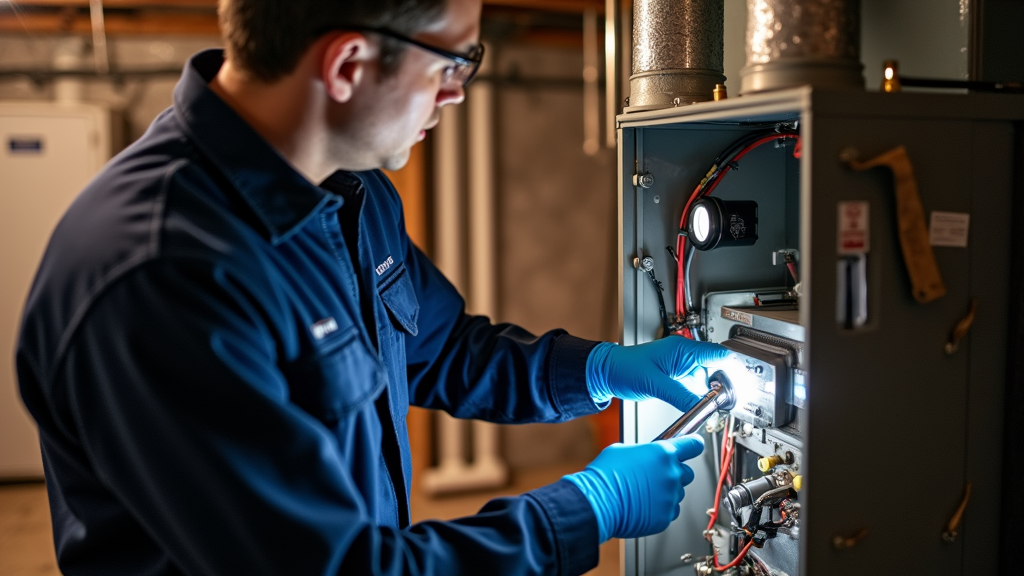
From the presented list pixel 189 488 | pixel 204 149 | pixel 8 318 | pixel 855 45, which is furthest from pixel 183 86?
pixel 8 318

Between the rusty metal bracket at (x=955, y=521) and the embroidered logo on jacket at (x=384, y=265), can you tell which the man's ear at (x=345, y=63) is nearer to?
the embroidered logo on jacket at (x=384, y=265)

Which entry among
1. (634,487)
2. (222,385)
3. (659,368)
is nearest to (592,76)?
(659,368)

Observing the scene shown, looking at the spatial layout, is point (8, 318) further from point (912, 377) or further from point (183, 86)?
point (912, 377)

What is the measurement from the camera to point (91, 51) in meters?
3.32

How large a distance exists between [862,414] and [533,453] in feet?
9.49

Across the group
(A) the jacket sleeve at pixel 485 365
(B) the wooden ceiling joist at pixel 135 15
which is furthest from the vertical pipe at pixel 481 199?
(A) the jacket sleeve at pixel 485 365

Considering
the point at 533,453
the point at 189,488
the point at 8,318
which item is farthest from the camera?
the point at 533,453

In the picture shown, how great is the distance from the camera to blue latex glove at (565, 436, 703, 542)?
1.04 m

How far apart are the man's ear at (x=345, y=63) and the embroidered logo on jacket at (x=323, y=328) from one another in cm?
26

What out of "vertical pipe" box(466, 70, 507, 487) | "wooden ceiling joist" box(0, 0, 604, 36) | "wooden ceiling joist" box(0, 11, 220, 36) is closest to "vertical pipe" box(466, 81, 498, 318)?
"vertical pipe" box(466, 70, 507, 487)

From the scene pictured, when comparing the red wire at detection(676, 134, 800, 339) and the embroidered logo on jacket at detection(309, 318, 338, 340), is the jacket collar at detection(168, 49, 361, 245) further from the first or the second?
the red wire at detection(676, 134, 800, 339)

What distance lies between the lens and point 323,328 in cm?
94

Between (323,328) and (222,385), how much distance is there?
0.17m

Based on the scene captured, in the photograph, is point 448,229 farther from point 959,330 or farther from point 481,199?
point 959,330
